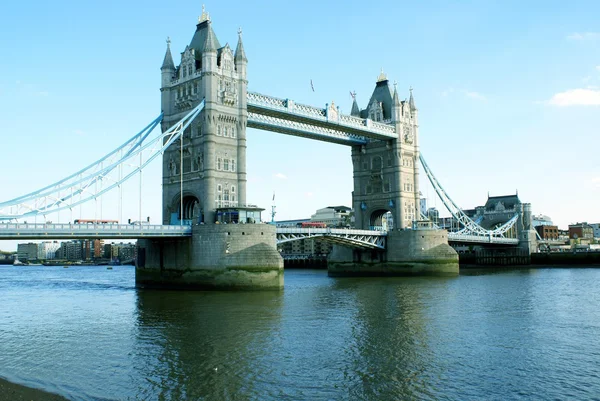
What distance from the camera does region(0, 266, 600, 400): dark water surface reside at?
18.1m

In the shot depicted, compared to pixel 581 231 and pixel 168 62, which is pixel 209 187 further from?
pixel 581 231

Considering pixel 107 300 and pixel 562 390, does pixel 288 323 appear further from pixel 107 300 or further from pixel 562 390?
pixel 107 300

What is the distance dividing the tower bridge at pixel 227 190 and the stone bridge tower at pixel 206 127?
0.10 m

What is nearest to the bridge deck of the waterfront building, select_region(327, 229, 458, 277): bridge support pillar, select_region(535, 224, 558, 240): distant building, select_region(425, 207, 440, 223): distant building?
select_region(327, 229, 458, 277): bridge support pillar

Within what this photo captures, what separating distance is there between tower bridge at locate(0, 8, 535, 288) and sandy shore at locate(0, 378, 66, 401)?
2480 centimetres

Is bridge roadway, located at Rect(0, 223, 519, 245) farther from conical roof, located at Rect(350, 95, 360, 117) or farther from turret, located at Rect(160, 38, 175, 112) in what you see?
conical roof, located at Rect(350, 95, 360, 117)

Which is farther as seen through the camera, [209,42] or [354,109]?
[354,109]

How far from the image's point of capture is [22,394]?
17.0 m

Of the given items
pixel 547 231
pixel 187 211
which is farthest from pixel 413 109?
pixel 547 231

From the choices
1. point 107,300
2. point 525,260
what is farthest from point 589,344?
point 525,260

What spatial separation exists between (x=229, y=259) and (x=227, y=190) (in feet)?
30.0

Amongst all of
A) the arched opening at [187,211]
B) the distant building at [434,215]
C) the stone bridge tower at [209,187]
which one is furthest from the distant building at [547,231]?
the stone bridge tower at [209,187]

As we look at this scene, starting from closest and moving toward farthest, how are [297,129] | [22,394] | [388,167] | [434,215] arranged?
[22,394]
[297,129]
[388,167]
[434,215]

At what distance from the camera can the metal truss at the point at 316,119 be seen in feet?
196
